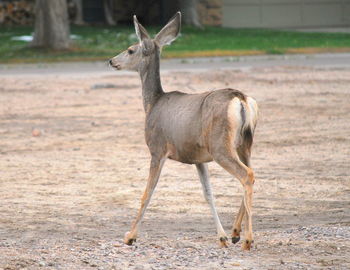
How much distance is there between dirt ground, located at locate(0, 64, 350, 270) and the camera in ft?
25.7

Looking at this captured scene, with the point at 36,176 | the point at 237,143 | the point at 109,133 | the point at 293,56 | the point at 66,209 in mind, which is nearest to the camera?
the point at 237,143

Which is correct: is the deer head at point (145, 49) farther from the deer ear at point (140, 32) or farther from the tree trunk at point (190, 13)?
the tree trunk at point (190, 13)

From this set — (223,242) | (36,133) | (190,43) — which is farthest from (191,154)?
(190,43)

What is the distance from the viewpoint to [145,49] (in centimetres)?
927

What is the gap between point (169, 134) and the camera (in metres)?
8.52

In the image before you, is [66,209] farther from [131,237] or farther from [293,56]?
[293,56]

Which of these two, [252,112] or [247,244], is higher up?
[252,112]

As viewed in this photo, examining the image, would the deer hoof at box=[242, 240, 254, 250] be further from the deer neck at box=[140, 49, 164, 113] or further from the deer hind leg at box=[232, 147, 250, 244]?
the deer neck at box=[140, 49, 164, 113]

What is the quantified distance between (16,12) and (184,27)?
22.5ft

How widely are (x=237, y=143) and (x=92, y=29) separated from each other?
30.6 m

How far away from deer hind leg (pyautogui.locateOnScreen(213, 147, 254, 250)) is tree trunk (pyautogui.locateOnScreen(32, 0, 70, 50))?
73.9ft

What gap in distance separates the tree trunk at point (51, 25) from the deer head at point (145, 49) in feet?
67.9

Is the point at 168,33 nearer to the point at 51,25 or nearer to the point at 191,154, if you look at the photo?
the point at 191,154

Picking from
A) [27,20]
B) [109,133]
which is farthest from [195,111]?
[27,20]
